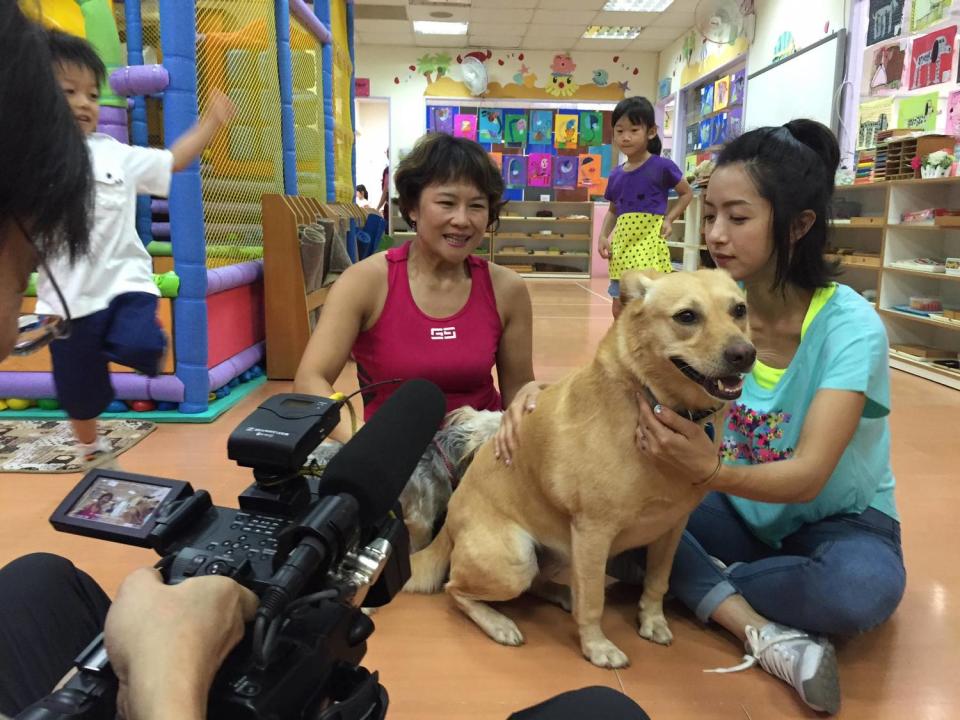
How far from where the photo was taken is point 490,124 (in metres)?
12.8

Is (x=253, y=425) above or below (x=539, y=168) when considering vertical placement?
below

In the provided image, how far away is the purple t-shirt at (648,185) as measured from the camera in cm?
472

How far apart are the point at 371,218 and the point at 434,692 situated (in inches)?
242

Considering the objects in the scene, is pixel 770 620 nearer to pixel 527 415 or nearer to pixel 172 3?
pixel 527 415

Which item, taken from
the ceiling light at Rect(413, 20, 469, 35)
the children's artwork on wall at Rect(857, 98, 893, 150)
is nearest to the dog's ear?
the children's artwork on wall at Rect(857, 98, 893, 150)

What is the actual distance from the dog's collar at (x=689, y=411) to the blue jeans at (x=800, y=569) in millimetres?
462

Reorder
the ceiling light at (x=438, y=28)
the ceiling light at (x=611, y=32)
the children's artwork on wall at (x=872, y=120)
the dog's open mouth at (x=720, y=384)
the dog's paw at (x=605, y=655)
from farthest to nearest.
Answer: the ceiling light at (x=611, y=32), the ceiling light at (x=438, y=28), the children's artwork on wall at (x=872, y=120), the dog's paw at (x=605, y=655), the dog's open mouth at (x=720, y=384)

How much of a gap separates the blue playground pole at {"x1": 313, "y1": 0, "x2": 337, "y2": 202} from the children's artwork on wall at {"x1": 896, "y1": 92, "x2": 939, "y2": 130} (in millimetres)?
4981

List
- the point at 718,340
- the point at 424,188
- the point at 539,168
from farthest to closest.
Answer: the point at 539,168 → the point at 424,188 → the point at 718,340

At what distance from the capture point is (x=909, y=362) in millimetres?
5070

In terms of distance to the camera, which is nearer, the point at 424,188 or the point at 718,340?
the point at 718,340

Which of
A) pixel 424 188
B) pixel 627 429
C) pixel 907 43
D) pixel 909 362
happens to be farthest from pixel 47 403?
pixel 907 43

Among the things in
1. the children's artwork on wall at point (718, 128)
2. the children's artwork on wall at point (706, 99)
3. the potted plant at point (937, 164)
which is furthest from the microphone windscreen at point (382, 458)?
the children's artwork on wall at point (706, 99)

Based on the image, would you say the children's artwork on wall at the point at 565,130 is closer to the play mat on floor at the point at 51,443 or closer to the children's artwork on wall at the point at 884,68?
the children's artwork on wall at the point at 884,68
